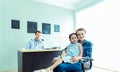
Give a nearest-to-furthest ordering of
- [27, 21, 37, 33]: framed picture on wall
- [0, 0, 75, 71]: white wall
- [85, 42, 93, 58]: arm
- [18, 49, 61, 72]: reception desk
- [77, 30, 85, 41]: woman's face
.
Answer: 1. [85, 42, 93, 58]: arm
2. [77, 30, 85, 41]: woman's face
3. [18, 49, 61, 72]: reception desk
4. [0, 0, 75, 71]: white wall
5. [27, 21, 37, 33]: framed picture on wall

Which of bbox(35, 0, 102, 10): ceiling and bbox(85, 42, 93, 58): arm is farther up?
bbox(35, 0, 102, 10): ceiling

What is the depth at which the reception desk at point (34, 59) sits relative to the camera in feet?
10.7

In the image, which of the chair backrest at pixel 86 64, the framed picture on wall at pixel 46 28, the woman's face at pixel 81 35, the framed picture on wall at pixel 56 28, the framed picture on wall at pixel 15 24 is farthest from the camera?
the framed picture on wall at pixel 56 28

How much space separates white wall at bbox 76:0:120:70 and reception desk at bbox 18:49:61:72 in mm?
1665

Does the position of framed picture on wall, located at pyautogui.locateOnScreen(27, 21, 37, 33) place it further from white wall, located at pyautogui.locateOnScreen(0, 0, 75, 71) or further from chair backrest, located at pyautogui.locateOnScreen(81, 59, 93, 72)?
chair backrest, located at pyautogui.locateOnScreen(81, 59, 93, 72)

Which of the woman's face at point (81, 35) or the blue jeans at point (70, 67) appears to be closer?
→ the blue jeans at point (70, 67)

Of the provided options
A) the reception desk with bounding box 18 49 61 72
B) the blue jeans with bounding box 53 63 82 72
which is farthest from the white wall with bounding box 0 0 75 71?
the blue jeans with bounding box 53 63 82 72

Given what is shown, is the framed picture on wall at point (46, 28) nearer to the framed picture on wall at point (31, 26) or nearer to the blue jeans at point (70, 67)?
the framed picture on wall at point (31, 26)

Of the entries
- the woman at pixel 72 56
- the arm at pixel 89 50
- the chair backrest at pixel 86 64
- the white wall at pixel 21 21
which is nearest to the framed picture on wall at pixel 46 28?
the white wall at pixel 21 21

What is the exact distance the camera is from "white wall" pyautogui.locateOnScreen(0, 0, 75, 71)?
4227mm

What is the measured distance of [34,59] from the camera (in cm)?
344

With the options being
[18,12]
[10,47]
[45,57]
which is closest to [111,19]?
[45,57]

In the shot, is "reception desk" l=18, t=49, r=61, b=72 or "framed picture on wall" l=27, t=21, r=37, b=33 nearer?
"reception desk" l=18, t=49, r=61, b=72

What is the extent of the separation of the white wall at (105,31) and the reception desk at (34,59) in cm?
166
